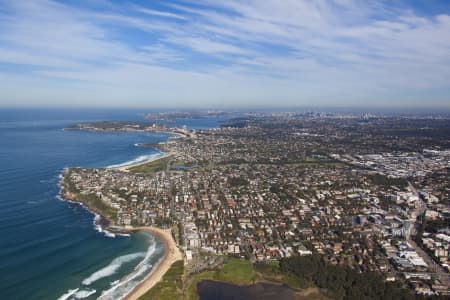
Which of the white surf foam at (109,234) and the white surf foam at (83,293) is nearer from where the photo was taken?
the white surf foam at (83,293)

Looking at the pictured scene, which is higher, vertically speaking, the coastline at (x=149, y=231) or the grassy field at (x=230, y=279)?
the coastline at (x=149, y=231)

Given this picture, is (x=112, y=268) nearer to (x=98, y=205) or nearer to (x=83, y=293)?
(x=83, y=293)

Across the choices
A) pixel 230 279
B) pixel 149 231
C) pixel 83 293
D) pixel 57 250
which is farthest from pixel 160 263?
pixel 57 250

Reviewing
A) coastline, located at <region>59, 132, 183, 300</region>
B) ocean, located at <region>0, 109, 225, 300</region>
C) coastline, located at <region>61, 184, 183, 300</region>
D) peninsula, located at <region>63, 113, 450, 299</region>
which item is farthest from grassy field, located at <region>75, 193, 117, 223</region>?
ocean, located at <region>0, 109, 225, 300</region>

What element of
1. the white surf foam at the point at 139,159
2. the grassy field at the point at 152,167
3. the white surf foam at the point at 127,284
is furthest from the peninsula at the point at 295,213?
the white surf foam at the point at 139,159

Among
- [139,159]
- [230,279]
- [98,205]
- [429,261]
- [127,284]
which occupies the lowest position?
[429,261]

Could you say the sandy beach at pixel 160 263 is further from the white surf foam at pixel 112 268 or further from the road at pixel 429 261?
the road at pixel 429 261
